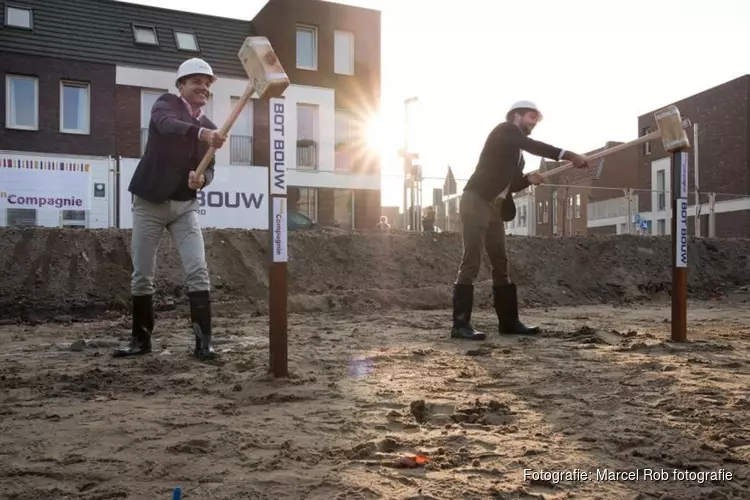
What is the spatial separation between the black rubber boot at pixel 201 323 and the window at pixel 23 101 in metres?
19.4

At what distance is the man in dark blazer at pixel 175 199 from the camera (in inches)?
193

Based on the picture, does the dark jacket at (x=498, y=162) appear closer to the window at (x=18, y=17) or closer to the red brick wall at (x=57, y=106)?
the red brick wall at (x=57, y=106)

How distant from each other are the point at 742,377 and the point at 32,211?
51.8 feet

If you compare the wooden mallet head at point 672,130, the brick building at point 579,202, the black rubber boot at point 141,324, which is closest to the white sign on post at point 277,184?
the black rubber boot at point 141,324

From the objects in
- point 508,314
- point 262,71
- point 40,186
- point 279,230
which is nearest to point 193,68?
point 262,71

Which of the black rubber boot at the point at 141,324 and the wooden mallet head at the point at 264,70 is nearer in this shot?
the wooden mallet head at the point at 264,70

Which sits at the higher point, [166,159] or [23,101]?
[23,101]

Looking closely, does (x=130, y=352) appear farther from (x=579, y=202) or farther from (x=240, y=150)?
(x=579, y=202)

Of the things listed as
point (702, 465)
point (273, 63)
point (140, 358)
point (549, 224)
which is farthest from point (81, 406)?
point (549, 224)

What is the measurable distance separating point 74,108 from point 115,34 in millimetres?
3145

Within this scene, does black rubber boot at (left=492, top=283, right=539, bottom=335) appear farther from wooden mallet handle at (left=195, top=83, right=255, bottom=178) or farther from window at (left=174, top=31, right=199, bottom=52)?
window at (left=174, top=31, right=199, bottom=52)

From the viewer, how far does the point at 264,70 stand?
A: 3.96 meters

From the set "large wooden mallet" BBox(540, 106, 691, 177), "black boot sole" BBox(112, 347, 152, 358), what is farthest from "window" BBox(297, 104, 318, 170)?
"black boot sole" BBox(112, 347, 152, 358)

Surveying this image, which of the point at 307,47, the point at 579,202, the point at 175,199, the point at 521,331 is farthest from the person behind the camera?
the point at 579,202
